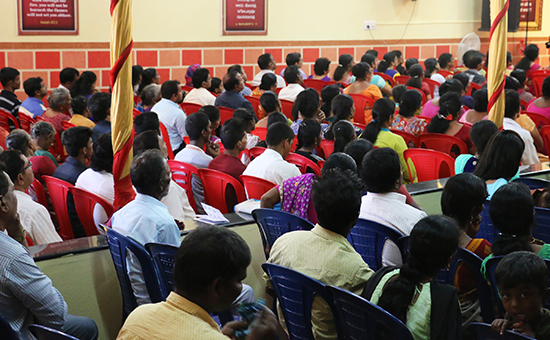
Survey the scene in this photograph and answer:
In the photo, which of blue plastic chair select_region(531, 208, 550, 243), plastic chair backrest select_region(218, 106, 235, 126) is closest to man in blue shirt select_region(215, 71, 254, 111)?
plastic chair backrest select_region(218, 106, 235, 126)

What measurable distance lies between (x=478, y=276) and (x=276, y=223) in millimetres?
977

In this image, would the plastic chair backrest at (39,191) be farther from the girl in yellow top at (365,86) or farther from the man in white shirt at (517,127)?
the girl in yellow top at (365,86)

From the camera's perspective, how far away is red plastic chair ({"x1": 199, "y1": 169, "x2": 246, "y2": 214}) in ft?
13.1

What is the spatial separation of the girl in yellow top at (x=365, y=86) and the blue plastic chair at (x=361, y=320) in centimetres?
553

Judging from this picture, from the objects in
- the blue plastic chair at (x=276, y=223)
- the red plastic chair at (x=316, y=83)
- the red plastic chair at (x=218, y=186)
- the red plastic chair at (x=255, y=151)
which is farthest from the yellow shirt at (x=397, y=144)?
the red plastic chair at (x=316, y=83)

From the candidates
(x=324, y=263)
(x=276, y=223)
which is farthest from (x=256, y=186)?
(x=324, y=263)

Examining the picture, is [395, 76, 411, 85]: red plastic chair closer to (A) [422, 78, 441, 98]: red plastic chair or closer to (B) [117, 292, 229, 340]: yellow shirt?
(A) [422, 78, 441, 98]: red plastic chair

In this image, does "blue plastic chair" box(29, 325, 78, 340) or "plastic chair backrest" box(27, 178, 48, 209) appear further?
"plastic chair backrest" box(27, 178, 48, 209)

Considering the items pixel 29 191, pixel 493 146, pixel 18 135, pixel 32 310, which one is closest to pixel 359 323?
pixel 32 310

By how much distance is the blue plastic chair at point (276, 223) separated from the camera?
2.81 metres

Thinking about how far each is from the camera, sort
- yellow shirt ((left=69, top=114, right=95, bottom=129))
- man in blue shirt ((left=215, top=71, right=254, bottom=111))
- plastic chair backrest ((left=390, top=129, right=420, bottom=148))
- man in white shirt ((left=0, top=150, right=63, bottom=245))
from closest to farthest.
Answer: man in white shirt ((left=0, top=150, right=63, bottom=245))
plastic chair backrest ((left=390, top=129, right=420, bottom=148))
yellow shirt ((left=69, top=114, right=95, bottom=129))
man in blue shirt ((left=215, top=71, right=254, bottom=111))

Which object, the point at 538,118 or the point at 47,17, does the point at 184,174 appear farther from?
the point at 47,17

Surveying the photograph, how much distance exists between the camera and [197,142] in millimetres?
4770

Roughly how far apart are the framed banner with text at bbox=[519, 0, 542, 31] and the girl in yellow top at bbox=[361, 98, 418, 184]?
10.4m
